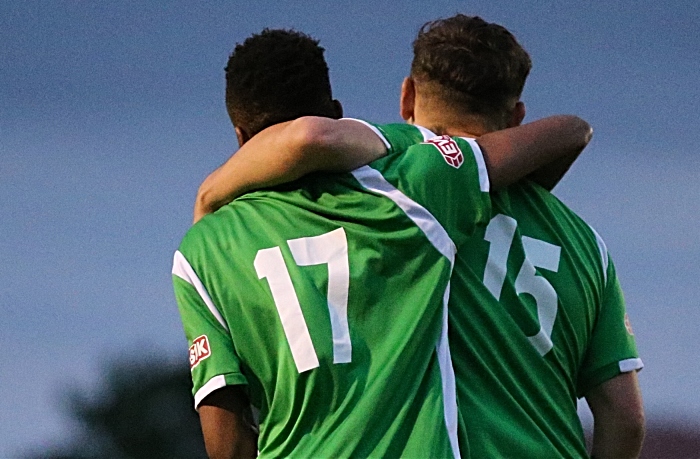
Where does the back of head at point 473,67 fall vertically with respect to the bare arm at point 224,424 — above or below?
above

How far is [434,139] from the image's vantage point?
11.9 ft

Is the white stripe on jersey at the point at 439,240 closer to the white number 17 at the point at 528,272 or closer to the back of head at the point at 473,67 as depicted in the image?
the white number 17 at the point at 528,272

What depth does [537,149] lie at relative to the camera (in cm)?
369

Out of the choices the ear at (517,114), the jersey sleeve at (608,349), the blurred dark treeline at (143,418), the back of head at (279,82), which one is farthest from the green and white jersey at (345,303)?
the blurred dark treeline at (143,418)

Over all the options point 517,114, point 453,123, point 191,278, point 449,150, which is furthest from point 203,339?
point 517,114

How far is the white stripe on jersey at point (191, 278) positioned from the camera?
3.58 metres

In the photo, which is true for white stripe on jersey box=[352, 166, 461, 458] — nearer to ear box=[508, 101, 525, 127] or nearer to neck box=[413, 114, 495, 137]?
neck box=[413, 114, 495, 137]

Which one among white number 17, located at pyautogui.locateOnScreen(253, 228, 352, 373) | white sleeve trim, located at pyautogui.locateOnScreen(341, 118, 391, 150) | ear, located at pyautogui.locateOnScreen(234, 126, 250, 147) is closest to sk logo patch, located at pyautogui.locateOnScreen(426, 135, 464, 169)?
white sleeve trim, located at pyautogui.locateOnScreen(341, 118, 391, 150)

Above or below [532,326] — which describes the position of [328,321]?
above

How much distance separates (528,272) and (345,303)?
1.81 feet

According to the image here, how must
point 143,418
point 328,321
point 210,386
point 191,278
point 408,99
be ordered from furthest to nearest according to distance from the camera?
point 143,418, point 408,99, point 191,278, point 210,386, point 328,321

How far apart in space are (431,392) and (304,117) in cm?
78

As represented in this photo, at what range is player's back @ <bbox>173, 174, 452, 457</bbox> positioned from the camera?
11.0 ft

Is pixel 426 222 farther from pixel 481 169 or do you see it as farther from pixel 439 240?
pixel 481 169
